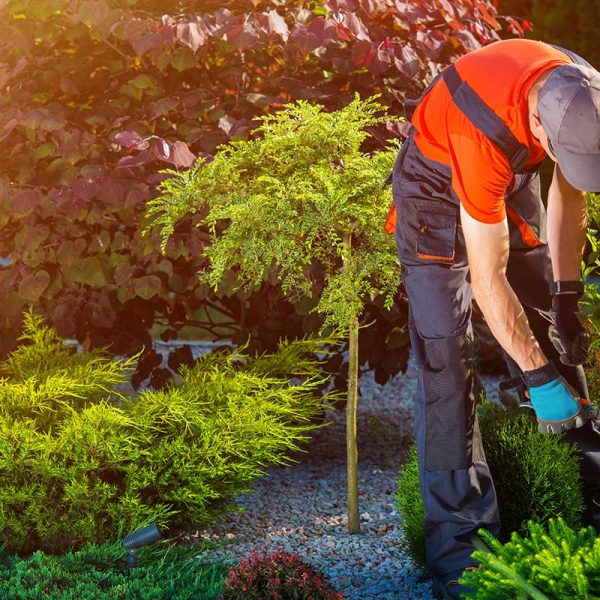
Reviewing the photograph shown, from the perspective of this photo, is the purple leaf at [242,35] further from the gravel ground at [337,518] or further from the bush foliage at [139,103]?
the gravel ground at [337,518]

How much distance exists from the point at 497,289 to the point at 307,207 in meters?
0.98

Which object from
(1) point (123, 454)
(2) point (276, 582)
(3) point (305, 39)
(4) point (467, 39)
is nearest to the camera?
A: (2) point (276, 582)

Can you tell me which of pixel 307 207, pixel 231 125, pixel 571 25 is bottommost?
pixel 307 207

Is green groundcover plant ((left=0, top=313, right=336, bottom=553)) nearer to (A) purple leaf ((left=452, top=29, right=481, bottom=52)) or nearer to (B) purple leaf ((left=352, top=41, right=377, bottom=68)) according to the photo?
(B) purple leaf ((left=352, top=41, right=377, bottom=68))

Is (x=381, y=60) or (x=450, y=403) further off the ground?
(x=381, y=60)

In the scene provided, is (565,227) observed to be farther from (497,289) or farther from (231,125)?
(231,125)

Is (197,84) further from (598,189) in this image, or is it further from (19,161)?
(598,189)

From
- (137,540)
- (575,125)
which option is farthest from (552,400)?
(137,540)

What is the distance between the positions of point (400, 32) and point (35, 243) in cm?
180

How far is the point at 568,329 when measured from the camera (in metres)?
3.36

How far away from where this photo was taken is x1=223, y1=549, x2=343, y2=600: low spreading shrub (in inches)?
108

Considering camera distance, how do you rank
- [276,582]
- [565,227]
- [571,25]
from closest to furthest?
[276,582]
[565,227]
[571,25]

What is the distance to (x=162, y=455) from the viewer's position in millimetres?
3604

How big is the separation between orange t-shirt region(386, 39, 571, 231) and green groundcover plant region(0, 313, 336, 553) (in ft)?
4.17
